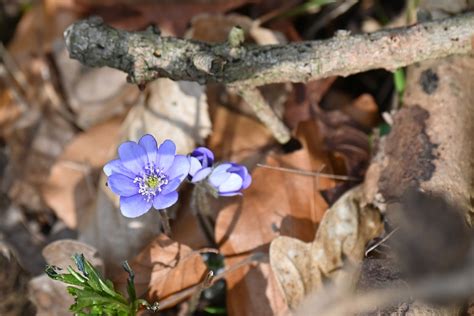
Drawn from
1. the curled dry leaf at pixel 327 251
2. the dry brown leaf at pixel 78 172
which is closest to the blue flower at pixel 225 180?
the curled dry leaf at pixel 327 251

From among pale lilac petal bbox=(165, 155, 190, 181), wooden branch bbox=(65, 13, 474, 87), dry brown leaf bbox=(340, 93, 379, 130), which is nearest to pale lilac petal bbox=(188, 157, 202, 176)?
pale lilac petal bbox=(165, 155, 190, 181)

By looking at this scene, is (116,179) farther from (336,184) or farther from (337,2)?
(337,2)

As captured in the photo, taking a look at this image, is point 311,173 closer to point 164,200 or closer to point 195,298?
point 195,298

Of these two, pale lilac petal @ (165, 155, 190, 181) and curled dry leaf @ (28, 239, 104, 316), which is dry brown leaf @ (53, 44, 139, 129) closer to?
curled dry leaf @ (28, 239, 104, 316)

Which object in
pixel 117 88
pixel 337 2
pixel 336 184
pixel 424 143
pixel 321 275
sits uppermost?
pixel 337 2

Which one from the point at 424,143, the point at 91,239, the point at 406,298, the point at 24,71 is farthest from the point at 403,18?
the point at 24,71
